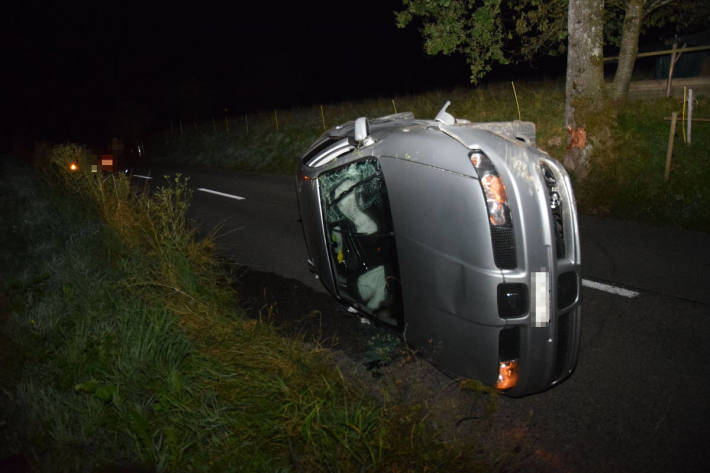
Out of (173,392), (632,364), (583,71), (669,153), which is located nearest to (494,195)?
(632,364)

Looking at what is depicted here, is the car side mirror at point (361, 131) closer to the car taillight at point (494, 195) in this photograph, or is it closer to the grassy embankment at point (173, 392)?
the car taillight at point (494, 195)

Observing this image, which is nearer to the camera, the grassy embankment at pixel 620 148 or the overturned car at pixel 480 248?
the overturned car at pixel 480 248

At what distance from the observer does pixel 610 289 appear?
5223mm

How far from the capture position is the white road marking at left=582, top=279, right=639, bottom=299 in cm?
508

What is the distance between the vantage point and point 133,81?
51.7m

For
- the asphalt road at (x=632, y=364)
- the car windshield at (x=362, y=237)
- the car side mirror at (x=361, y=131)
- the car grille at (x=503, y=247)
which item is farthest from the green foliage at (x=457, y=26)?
the car grille at (x=503, y=247)

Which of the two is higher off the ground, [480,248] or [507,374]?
[480,248]

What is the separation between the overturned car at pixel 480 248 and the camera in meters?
2.98

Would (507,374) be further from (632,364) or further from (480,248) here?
(632,364)

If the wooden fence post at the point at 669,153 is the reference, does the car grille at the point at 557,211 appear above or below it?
above

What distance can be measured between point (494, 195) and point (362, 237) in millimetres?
1470

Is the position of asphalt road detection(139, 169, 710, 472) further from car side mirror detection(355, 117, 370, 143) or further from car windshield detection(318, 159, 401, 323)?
car side mirror detection(355, 117, 370, 143)

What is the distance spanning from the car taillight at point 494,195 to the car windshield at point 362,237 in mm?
892

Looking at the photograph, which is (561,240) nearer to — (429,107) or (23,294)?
(23,294)
